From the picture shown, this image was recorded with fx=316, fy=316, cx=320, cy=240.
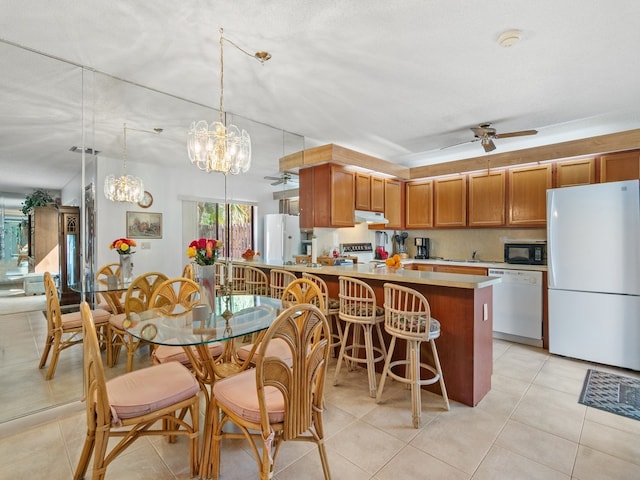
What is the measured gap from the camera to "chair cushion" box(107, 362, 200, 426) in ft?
4.88

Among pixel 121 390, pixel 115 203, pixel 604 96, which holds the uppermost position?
pixel 604 96

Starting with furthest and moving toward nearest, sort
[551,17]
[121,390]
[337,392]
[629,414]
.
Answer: [337,392] → [629,414] → [551,17] → [121,390]

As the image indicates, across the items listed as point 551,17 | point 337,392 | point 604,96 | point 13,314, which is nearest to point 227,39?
point 551,17

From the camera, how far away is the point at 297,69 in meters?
2.50

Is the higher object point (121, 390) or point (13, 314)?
point (13, 314)

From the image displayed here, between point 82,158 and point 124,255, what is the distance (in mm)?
894

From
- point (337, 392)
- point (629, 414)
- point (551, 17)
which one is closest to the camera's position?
point (551, 17)

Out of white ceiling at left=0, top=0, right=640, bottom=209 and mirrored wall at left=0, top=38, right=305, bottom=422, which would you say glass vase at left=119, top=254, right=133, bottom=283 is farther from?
white ceiling at left=0, top=0, right=640, bottom=209

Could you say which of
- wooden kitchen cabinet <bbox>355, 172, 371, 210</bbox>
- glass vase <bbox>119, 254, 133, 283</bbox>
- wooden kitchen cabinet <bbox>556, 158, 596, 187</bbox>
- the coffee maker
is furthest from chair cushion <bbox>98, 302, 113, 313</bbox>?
wooden kitchen cabinet <bbox>556, 158, 596, 187</bbox>

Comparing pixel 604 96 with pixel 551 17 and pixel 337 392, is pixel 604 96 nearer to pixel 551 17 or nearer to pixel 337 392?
pixel 551 17

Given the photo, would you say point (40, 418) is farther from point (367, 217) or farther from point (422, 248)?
point (422, 248)

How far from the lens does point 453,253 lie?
5.29 metres

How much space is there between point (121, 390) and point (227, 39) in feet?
7.26

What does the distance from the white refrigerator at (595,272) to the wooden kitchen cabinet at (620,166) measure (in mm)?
652
